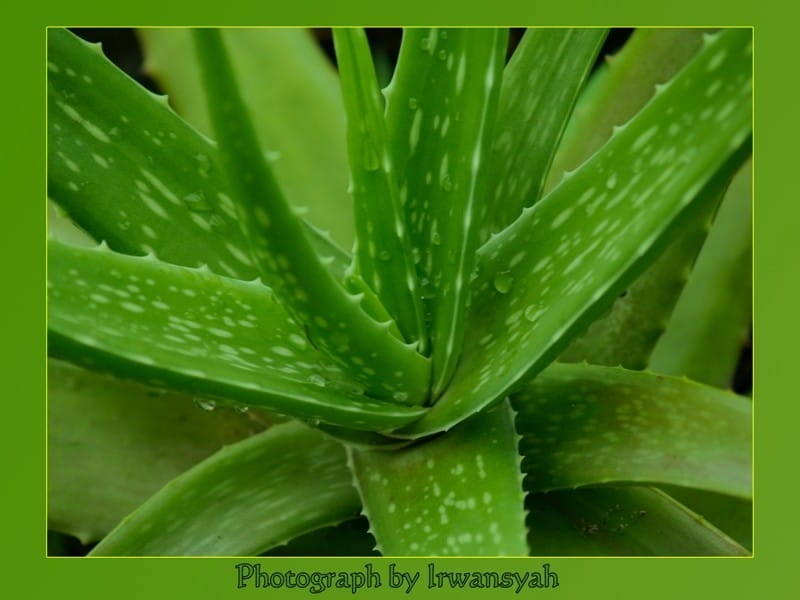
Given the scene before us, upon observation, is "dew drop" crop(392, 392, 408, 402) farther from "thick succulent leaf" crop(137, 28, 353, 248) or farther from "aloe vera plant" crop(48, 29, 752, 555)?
"thick succulent leaf" crop(137, 28, 353, 248)

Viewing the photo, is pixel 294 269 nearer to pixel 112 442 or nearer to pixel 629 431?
pixel 629 431

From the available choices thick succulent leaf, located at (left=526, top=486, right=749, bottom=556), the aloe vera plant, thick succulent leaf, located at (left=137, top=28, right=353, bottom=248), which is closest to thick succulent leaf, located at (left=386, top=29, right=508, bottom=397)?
the aloe vera plant

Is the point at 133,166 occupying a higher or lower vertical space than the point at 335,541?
higher

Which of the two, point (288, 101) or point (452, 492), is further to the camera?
point (288, 101)

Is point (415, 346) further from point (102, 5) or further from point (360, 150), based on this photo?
point (102, 5)

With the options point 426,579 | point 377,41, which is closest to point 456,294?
point 426,579

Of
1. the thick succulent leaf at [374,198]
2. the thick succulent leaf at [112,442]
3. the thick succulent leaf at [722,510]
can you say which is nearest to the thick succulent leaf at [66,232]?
the thick succulent leaf at [112,442]

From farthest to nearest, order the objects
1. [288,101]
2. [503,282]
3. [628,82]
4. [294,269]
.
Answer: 1. [288,101]
2. [628,82]
3. [503,282]
4. [294,269]

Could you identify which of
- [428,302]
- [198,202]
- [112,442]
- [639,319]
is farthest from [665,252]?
[112,442]
